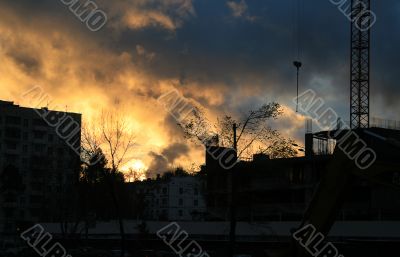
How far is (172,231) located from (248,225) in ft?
29.4

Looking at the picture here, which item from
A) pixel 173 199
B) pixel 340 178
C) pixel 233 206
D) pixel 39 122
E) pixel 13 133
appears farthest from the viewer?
pixel 173 199

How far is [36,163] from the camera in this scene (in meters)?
118

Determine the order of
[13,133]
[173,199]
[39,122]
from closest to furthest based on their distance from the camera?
[13,133], [39,122], [173,199]

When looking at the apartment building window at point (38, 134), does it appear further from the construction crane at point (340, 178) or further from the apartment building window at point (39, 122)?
the construction crane at point (340, 178)

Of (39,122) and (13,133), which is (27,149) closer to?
(13,133)

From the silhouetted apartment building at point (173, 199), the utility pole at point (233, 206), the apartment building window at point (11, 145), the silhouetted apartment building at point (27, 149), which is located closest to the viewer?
the utility pole at point (233, 206)

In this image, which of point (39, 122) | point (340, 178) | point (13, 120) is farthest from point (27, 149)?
point (340, 178)

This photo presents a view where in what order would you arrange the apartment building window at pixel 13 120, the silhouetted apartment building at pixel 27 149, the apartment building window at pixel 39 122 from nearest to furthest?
the silhouetted apartment building at pixel 27 149, the apartment building window at pixel 13 120, the apartment building window at pixel 39 122

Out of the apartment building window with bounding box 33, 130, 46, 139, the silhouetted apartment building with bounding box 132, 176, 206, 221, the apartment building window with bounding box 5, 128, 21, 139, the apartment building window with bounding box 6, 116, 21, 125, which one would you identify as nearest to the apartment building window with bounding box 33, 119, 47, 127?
the apartment building window with bounding box 33, 130, 46, 139

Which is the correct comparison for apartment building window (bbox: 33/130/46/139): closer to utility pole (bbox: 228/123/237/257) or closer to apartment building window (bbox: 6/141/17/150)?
apartment building window (bbox: 6/141/17/150)

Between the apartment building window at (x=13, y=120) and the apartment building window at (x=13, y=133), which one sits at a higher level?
the apartment building window at (x=13, y=120)

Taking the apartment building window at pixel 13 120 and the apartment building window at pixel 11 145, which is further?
the apartment building window at pixel 11 145

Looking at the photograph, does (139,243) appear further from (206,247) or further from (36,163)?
(36,163)

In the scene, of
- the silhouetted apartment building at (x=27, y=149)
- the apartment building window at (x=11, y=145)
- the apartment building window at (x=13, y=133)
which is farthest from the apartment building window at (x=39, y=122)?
the apartment building window at (x=11, y=145)
